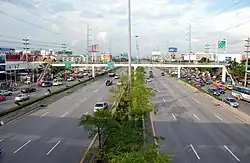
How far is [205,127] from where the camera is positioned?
2811 centimetres

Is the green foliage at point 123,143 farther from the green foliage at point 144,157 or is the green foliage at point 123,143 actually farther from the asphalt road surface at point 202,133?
the asphalt road surface at point 202,133

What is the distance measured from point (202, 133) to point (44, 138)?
13.7 meters

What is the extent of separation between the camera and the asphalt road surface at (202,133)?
19.8 metres

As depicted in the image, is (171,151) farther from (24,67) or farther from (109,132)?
(24,67)

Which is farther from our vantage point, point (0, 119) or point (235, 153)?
point (0, 119)

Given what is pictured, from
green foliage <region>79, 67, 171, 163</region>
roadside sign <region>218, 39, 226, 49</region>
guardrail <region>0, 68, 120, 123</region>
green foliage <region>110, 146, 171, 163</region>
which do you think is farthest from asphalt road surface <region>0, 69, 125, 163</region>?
roadside sign <region>218, 39, 226, 49</region>

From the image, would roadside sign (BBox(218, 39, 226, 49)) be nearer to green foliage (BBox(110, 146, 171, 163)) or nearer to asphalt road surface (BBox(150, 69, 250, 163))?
asphalt road surface (BBox(150, 69, 250, 163))

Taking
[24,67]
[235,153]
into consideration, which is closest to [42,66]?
[24,67]

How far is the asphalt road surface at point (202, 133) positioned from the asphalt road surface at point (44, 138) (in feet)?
22.1

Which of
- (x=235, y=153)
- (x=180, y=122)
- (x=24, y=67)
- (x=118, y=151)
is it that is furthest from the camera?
(x=24, y=67)

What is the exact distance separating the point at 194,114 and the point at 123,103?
28.9 ft

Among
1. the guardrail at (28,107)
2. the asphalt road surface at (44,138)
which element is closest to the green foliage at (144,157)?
the asphalt road surface at (44,138)

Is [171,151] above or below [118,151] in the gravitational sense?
below

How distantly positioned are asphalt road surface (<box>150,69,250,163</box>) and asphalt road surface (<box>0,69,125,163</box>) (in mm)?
6750
